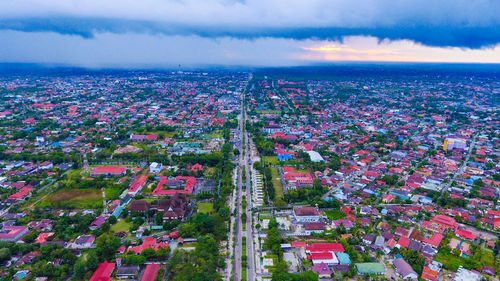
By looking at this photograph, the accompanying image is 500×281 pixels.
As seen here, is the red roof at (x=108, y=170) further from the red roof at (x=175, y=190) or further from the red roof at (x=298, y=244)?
the red roof at (x=298, y=244)

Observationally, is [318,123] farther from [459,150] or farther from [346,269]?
[346,269]

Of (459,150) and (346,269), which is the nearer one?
(346,269)

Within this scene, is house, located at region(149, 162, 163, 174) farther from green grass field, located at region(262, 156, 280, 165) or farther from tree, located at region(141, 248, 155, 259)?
tree, located at region(141, 248, 155, 259)

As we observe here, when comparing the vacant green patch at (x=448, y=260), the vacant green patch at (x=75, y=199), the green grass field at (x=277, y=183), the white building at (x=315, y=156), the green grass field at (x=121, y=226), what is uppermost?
the white building at (x=315, y=156)

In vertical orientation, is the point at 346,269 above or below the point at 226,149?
below

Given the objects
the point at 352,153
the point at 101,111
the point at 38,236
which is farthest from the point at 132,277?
the point at 101,111

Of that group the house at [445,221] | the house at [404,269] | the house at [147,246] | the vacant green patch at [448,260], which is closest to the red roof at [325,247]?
the house at [404,269]
